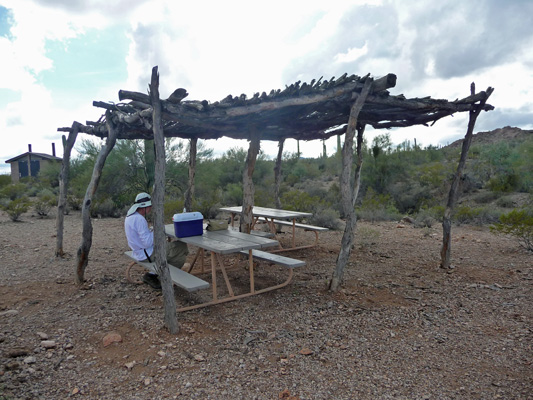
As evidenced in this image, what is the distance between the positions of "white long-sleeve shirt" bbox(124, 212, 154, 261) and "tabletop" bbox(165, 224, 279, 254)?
16.4 inches

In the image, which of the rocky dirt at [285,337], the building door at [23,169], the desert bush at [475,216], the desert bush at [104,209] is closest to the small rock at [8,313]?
the rocky dirt at [285,337]

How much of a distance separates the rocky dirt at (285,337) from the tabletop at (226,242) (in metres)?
0.67

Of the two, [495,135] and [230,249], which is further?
[495,135]

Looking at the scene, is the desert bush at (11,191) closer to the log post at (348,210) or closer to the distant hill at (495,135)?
the log post at (348,210)

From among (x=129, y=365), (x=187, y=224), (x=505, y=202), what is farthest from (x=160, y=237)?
(x=505, y=202)

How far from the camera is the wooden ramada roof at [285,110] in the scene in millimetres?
4215

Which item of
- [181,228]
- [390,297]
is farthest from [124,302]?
[390,297]

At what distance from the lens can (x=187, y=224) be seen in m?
4.68

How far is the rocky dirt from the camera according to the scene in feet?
8.66

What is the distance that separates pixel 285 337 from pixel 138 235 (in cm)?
209

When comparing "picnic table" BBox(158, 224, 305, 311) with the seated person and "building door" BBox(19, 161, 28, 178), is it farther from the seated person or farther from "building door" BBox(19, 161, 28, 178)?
"building door" BBox(19, 161, 28, 178)

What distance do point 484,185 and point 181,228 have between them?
13870mm

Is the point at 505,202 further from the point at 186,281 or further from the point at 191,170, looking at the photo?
the point at 186,281

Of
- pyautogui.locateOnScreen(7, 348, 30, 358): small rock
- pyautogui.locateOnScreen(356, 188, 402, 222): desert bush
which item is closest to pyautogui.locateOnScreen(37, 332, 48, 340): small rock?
pyautogui.locateOnScreen(7, 348, 30, 358): small rock
